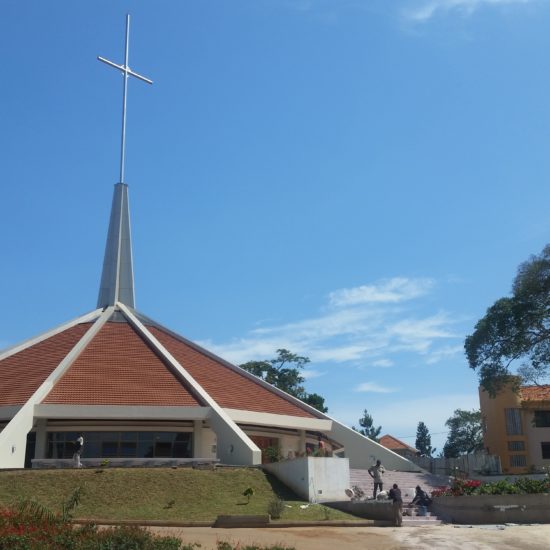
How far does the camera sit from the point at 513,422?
44812mm

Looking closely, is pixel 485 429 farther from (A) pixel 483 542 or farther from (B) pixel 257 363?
(A) pixel 483 542

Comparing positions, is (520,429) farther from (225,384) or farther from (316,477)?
(316,477)

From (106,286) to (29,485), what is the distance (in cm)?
2278

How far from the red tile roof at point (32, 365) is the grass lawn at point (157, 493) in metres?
8.36

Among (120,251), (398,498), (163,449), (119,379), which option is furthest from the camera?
(120,251)

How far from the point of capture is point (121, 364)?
3269 centimetres

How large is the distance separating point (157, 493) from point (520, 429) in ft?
103

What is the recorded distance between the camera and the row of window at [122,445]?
2916 cm

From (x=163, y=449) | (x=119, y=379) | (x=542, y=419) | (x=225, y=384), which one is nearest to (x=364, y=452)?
(x=225, y=384)

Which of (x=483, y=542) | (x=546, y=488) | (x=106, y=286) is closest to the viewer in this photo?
(x=483, y=542)

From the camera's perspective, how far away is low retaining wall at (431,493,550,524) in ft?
61.5

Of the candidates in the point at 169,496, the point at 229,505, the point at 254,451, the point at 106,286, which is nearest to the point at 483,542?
the point at 229,505

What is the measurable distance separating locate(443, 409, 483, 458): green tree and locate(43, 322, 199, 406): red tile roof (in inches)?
1927

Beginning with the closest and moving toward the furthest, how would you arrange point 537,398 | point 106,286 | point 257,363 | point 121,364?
point 121,364
point 106,286
point 537,398
point 257,363
